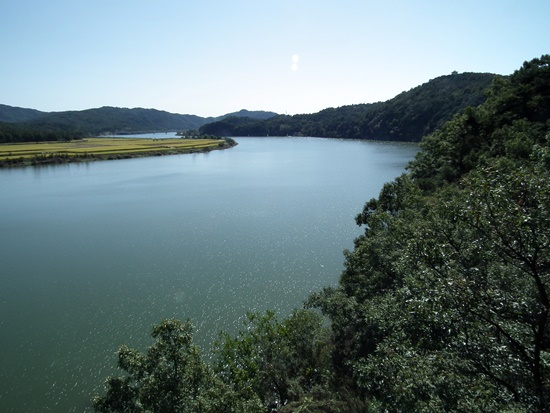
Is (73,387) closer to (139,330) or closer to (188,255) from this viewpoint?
(139,330)

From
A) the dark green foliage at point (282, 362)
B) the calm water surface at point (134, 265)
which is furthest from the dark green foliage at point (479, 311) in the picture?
the calm water surface at point (134, 265)

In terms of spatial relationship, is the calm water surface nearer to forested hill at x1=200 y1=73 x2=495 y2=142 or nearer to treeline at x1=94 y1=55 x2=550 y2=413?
treeline at x1=94 y1=55 x2=550 y2=413

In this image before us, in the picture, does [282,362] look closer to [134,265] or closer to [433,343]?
[433,343]

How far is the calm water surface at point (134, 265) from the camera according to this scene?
12609mm

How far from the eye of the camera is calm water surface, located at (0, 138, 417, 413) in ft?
41.4

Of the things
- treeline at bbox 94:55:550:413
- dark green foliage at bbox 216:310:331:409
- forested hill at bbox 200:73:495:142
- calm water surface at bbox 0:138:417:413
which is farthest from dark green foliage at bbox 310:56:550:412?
forested hill at bbox 200:73:495:142

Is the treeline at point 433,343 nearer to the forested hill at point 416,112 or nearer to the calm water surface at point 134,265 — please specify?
the calm water surface at point 134,265

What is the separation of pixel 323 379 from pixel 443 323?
5.66 m

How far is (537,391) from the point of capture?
410cm

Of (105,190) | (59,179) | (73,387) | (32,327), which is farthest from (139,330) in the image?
(59,179)

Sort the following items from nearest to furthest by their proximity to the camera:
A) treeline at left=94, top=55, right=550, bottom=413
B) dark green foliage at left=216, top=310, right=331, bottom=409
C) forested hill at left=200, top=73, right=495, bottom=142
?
treeline at left=94, top=55, right=550, bottom=413 < dark green foliage at left=216, top=310, right=331, bottom=409 < forested hill at left=200, top=73, right=495, bottom=142

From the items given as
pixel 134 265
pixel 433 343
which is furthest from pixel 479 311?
pixel 134 265

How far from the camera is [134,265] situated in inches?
796

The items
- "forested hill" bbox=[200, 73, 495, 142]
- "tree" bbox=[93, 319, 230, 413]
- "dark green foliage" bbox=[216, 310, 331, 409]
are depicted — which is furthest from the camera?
"forested hill" bbox=[200, 73, 495, 142]
